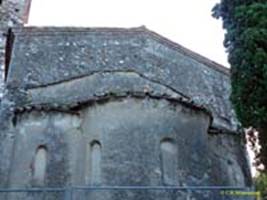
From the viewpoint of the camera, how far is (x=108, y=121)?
12.8 meters

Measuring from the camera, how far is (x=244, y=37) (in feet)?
33.6

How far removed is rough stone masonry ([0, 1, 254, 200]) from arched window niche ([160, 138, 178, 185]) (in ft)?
0.09

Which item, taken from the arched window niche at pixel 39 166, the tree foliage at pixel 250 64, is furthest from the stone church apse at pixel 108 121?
the tree foliage at pixel 250 64

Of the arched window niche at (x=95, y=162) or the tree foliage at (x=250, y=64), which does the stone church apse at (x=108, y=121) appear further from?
the tree foliage at (x=250, y=64)

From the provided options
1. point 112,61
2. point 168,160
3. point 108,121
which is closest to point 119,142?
point 108,121

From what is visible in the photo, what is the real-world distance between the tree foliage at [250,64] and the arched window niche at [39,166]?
529 cm

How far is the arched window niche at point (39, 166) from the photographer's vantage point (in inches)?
493

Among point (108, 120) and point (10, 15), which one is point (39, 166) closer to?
point (108, 120)

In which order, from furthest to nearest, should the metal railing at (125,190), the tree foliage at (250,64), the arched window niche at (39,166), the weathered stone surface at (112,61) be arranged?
1. the weathered stone surface at (112,61)
2. the arched window niche at (39,166)
3. the tree foliage at (250,64)
4. the metal railing at (125,190)

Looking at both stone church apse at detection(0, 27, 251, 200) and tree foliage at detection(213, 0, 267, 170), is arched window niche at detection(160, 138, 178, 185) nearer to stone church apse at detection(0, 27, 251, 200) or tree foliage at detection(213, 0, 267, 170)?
stone church apse at detection(0, 27, 251, 200)

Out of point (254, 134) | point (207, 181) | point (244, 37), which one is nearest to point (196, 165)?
point (207, 181)

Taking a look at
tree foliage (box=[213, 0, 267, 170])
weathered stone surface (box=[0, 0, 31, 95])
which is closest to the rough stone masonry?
weathered stone surface (box=[0, 0, 31, 95])

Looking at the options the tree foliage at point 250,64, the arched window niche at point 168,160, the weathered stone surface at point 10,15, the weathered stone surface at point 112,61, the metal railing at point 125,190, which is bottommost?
the metal railing at point 125,190

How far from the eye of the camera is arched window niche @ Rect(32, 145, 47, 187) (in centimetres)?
1253
